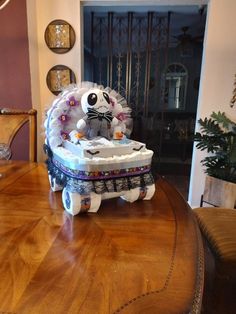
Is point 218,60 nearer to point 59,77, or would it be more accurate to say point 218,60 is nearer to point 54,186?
point 59,77

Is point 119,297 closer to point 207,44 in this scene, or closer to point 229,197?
point 229,197

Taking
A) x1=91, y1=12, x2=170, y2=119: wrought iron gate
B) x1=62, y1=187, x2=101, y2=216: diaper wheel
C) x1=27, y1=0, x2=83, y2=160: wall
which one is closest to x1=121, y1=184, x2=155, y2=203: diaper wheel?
x1=62, y1=187, x2=101, y2=216: diaper wheel

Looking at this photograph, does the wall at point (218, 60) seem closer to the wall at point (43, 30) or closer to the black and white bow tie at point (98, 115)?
the wall at point (43, 30)

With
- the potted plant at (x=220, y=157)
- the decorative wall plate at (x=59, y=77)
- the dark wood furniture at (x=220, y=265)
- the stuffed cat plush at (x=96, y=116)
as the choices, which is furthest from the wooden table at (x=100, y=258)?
the decorative wall plate at (x=59, y=77)

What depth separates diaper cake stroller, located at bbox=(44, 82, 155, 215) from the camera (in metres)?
0.71

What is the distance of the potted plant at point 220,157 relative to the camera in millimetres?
1921

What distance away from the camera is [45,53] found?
217 centimetres

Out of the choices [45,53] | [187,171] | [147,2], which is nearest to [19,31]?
[45,53]

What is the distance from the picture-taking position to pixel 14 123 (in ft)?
4.56

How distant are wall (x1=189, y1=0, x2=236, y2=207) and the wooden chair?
4.80 feet

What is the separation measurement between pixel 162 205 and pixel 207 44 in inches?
69.0

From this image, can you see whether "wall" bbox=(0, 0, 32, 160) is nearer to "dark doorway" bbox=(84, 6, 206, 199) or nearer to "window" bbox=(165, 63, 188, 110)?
"dark doorway" bbox=(84, 6, 206, 199)

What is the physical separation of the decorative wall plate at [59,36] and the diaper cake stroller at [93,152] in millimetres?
1469

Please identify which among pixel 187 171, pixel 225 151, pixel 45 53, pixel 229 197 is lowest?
pixel 187 171
